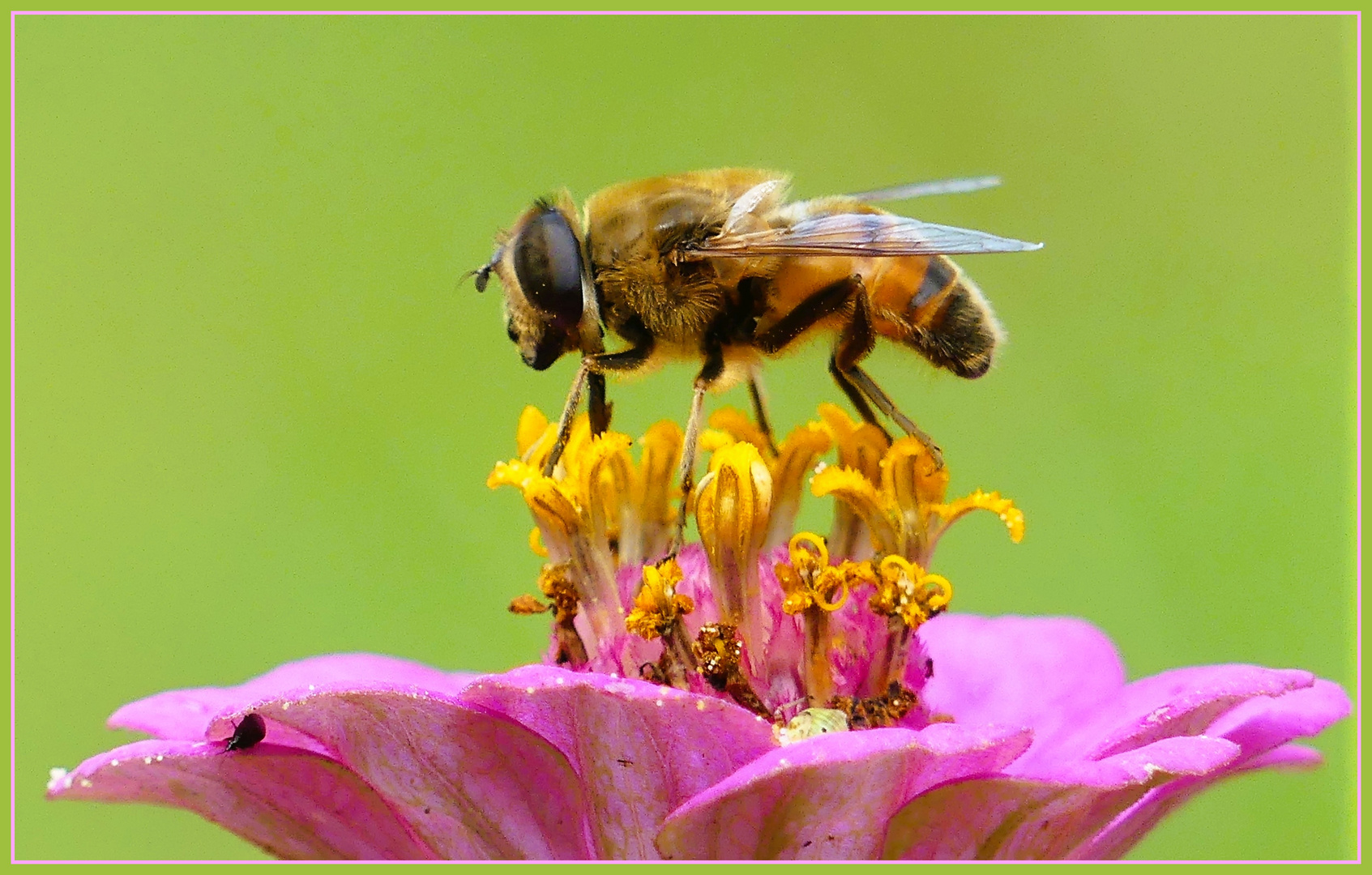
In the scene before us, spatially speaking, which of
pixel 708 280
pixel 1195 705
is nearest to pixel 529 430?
pixel 708 280

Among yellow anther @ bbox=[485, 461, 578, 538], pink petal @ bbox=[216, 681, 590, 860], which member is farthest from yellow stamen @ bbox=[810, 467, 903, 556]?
pink petal @ bbox=[216, 681, 590, 860]

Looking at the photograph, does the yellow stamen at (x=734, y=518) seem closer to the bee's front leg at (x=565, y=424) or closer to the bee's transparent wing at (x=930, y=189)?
the bee's front leg at (x=565, y=424)

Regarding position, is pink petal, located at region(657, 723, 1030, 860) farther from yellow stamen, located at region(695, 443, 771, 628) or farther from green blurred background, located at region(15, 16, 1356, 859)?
green blurred background, located at region(15, 16, 1356, 859)

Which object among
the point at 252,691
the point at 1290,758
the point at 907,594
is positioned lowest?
the point at 1290,758

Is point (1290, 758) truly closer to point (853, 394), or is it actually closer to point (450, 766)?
point (853, 394)

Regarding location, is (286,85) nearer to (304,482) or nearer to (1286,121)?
(304,482)

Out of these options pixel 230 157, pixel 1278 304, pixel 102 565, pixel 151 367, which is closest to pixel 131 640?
pixel 102 565
